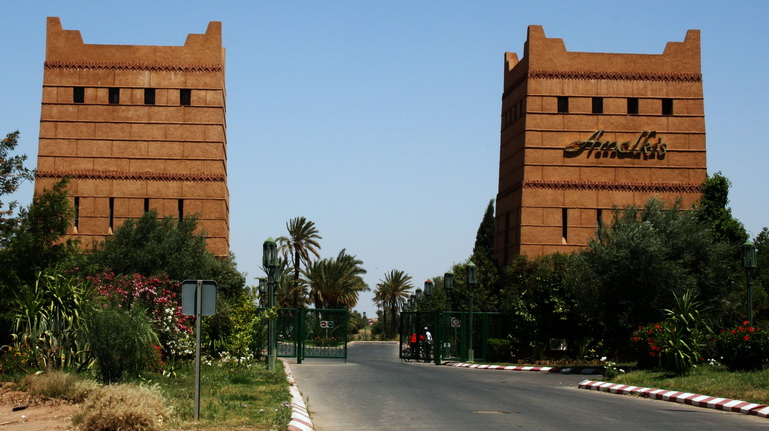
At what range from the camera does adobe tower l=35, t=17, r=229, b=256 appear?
46312mm

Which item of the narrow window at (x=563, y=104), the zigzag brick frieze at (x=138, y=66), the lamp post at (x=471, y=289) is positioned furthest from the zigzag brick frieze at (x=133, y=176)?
the narrow window at (x=563, y=104)

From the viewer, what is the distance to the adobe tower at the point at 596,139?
45094 mm

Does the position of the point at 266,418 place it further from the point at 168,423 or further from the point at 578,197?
the point at 578,197

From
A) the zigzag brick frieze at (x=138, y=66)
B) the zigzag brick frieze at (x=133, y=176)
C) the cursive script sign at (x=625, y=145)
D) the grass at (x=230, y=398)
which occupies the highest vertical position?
the zigzag brick frieze at (x=138, y=66)

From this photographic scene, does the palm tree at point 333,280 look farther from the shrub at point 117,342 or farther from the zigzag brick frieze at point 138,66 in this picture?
the shrub at point 117,342

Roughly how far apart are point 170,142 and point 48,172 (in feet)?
19.7

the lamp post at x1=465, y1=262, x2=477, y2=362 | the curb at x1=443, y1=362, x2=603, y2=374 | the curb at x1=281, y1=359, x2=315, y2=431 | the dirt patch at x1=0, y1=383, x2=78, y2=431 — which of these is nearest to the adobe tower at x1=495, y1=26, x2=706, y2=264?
the lamp post at x1=465, y1=262, x2=477, y2=362

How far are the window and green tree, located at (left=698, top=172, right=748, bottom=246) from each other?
93.5ft

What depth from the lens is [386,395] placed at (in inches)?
800

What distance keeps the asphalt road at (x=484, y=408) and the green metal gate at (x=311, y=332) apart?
1162 cm

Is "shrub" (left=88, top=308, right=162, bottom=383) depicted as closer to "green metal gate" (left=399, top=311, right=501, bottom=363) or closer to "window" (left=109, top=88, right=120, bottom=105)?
"green metal gate" (left=399, top=311, right=501, bottom=363)

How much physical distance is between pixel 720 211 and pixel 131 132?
94.9 ft

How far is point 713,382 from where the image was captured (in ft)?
71.9

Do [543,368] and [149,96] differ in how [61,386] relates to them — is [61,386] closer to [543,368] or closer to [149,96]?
[543,368]
